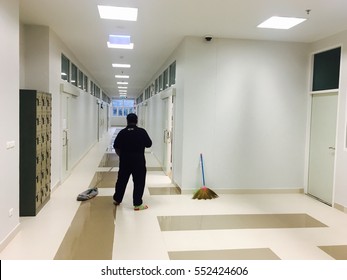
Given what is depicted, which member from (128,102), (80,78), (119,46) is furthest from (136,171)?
(128,102)

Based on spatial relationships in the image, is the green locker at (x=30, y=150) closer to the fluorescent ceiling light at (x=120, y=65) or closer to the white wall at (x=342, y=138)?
the white wall at (x=342, y=138)

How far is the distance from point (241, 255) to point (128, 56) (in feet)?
19.8

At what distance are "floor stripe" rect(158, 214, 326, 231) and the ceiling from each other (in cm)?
294

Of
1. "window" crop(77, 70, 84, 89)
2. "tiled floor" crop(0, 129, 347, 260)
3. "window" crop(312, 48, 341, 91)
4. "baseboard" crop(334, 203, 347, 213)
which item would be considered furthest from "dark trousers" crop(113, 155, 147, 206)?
"window" crop(77, 70, 84, 89)

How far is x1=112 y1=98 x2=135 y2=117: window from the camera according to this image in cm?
3053

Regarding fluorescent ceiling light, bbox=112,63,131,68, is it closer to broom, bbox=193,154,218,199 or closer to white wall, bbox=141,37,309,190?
white wall, bbox=141,37,309,190

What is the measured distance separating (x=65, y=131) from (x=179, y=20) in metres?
3.41

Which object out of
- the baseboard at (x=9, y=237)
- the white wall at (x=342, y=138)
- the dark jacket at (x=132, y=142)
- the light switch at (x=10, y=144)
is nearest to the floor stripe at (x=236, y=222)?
the white wall at (x=342, y=138)

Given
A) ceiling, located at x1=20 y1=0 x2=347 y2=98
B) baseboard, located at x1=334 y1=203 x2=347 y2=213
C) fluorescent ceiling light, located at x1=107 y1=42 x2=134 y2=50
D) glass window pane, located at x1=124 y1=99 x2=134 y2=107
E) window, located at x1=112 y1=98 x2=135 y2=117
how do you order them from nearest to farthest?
ceiling, located at x1=20 y1=0 x2=347 y2=98 → baseboard, located at x1=334 y1=203 x2=347 y2=213 → fluorescent ceiling light, located at x1=107 y1=42 x2=134 y2=50 → window, located at x1=112 y1=98 x2=135 y2=117 → glass window pane, located at x1=124 y1=99 x2=134 y2=107

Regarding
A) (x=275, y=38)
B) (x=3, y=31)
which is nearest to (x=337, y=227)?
(x=275, y=38)

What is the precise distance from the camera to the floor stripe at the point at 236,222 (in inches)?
166
